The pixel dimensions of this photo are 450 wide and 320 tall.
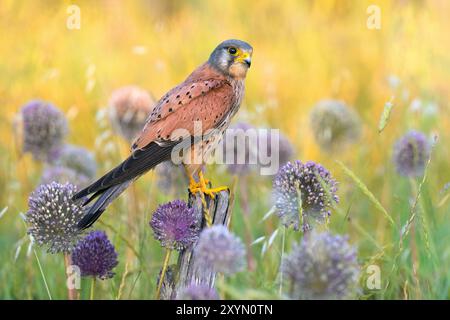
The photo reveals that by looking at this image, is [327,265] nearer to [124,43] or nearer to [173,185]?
[173,185]

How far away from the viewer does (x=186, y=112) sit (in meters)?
4.00

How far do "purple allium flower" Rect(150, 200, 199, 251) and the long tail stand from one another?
0.32 meters

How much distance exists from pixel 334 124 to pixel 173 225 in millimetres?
3662

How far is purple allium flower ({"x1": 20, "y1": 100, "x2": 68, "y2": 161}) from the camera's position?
5812mm

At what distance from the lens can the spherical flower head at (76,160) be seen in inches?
233

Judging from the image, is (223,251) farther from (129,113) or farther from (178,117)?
(129,113)

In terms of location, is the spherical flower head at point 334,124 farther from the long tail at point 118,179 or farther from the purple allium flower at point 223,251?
the purple allium flower at point 223,251

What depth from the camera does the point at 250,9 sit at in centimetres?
931

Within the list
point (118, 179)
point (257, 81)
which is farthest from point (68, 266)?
point (257, 81)

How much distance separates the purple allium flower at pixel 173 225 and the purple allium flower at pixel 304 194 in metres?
0.45

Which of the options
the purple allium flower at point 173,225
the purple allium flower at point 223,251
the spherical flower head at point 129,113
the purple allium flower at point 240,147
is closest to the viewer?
the purple allium flower at point 223,251

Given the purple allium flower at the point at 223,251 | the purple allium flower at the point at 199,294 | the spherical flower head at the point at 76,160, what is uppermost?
the spherical flower head at the point at 76,160

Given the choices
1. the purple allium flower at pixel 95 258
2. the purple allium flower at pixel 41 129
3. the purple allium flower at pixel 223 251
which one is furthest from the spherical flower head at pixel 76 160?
the purple allium flower at pixel 223 251
